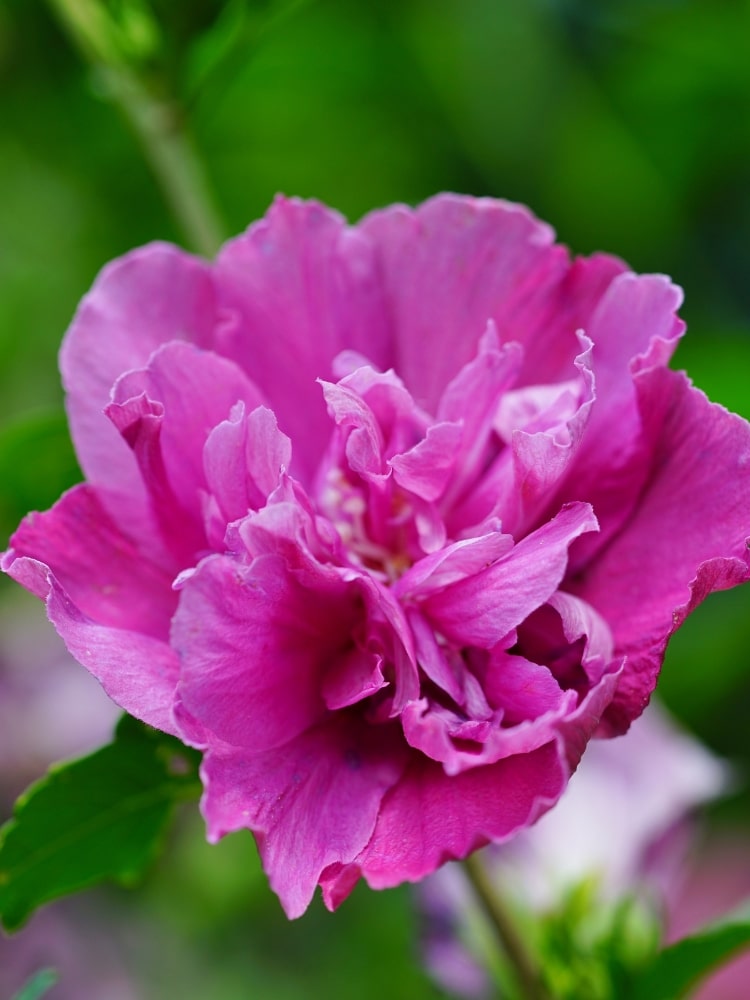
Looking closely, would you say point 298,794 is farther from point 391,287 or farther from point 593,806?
point 593,806

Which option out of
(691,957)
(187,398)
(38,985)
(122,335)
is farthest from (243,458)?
(691,957)

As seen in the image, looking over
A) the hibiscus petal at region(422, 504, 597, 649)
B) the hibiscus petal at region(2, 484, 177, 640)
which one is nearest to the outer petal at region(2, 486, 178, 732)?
the hibiscus petal at region(2, 484, 177, 640)

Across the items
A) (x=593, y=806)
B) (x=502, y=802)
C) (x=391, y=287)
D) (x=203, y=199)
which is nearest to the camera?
(x=502, y=802)

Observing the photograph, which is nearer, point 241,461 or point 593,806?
point 241,461

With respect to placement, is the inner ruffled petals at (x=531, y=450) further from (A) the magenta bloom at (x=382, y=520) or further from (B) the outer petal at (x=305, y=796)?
(B) the outer petal at (x=305, y=796)

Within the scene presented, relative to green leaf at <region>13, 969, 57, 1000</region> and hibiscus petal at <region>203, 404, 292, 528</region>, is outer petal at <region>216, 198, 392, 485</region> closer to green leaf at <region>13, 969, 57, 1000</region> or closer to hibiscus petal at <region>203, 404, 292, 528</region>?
hibiscus petal at <region>203, 404, 292, 528</region>

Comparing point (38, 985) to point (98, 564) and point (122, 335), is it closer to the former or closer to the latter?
point (98, 564)

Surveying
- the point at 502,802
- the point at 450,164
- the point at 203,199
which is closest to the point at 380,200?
the point at 450,164
